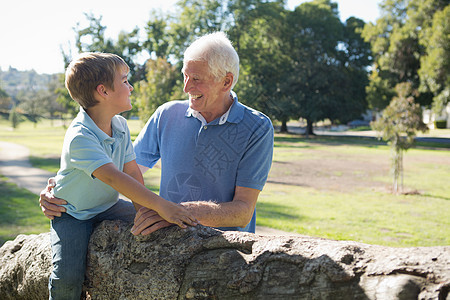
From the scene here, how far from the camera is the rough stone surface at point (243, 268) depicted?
5.10 ft

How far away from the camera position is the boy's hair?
2.28 m

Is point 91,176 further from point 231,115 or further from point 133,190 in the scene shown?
point 231,115

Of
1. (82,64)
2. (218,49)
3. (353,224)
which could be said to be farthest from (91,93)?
(353,224)

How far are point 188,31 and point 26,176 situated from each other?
2328cm

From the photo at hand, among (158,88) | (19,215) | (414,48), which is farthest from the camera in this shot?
(414,48)

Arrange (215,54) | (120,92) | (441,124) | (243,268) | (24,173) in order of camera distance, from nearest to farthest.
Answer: (243,268) → (120,92) → (215,54) → (24,173) → (441,124)

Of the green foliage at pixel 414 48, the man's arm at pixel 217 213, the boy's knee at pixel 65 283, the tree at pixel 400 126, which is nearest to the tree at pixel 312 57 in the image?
the green foliage at pixel 414 48

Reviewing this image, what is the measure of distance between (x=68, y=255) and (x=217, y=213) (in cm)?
82

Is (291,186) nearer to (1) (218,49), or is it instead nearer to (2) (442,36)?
(1) (218,49)

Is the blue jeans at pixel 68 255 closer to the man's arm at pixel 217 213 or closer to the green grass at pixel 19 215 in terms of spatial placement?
the man's arm at pixel 217 213

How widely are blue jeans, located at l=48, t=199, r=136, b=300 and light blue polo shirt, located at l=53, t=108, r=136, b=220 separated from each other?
0.06m

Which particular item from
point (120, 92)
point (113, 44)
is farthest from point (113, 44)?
point (120, 92)

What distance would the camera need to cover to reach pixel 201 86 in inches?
112

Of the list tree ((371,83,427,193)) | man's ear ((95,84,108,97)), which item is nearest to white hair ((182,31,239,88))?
man's ear ((95,84,108,97))
